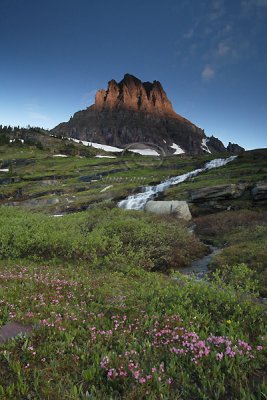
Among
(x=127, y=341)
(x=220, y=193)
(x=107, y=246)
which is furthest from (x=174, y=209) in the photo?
(x=127, y=341)

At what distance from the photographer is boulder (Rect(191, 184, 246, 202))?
151ft

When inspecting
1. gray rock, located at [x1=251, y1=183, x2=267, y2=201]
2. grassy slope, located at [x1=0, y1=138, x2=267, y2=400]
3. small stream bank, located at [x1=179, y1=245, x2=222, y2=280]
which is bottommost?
small stream bank, located at [x1=179, y1=245, x2=222, y2=280]

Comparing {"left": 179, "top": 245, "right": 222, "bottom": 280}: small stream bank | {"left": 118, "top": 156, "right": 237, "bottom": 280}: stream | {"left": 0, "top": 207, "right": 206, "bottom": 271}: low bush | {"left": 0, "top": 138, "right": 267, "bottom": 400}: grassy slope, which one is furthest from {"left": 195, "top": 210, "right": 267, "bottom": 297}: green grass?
{"left": 0, "top": 138, "right": 267, "bottom": 400}: grassy slope

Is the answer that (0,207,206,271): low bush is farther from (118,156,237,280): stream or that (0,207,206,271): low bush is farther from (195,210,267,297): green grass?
(195,210,267,297): green grass

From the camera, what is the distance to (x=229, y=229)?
101 ft

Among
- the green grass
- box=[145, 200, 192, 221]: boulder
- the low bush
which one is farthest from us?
box=[145, 200, 192, 221]: boulder

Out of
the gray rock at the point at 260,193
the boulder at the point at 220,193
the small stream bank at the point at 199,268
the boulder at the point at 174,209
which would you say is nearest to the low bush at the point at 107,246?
the small stream bank at the point at 199,268

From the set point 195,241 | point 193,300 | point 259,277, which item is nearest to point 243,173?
point 195,241

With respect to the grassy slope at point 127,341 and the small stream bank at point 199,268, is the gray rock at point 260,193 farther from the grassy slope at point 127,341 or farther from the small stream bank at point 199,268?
the grassy slope at point 127,341

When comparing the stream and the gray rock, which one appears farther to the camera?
the gray rock

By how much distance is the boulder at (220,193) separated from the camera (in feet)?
151

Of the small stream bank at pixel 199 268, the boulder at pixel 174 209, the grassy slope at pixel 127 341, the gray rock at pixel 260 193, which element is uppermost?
the gray rock at pixel 260 193

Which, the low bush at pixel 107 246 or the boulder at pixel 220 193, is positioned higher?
the boulder at pixel 220 193

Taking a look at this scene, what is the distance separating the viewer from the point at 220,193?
1818 inches
